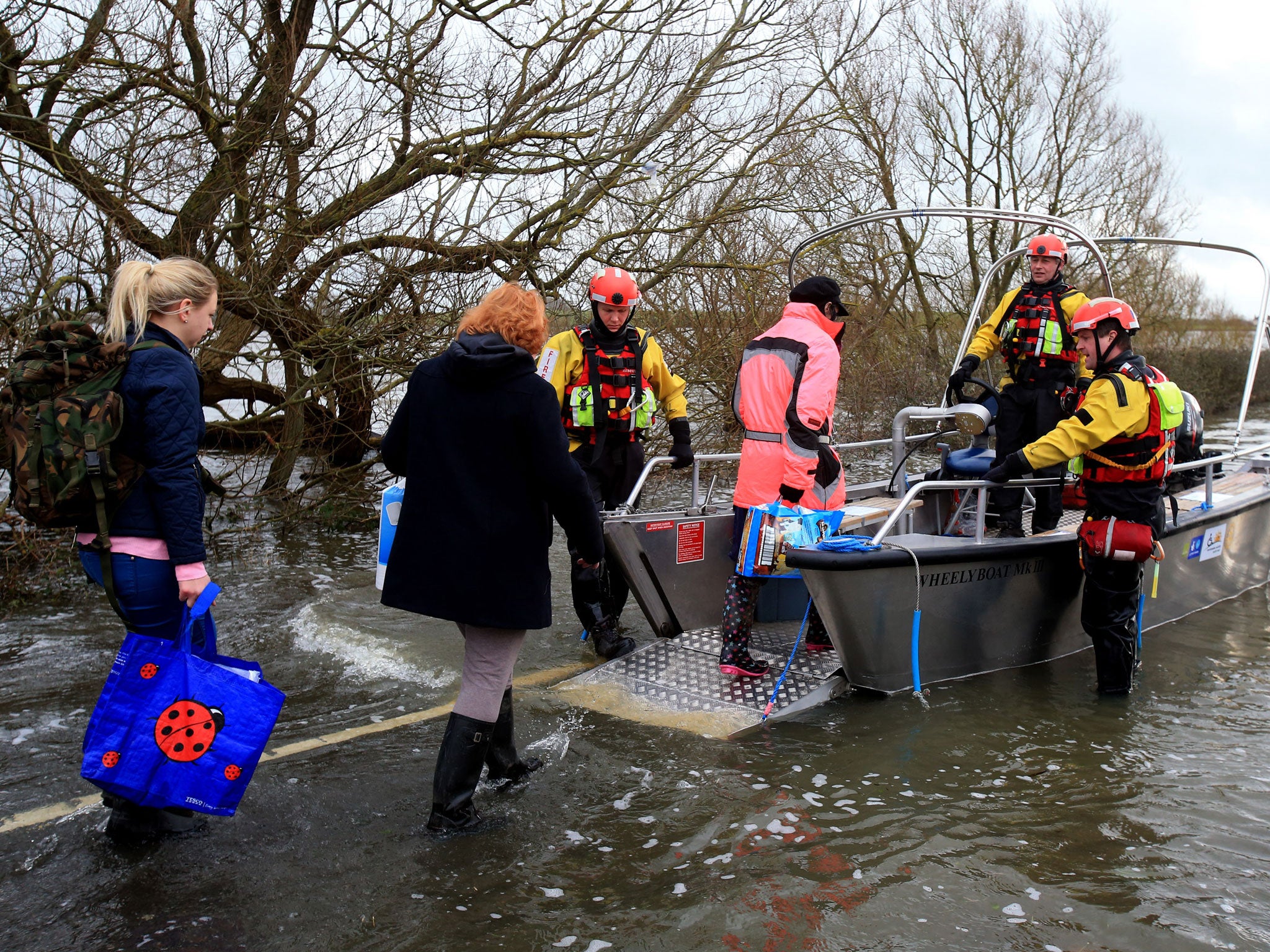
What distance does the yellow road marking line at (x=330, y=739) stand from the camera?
143 inches

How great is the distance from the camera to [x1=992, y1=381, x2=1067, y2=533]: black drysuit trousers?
641 cm

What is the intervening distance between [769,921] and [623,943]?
1.47 feet

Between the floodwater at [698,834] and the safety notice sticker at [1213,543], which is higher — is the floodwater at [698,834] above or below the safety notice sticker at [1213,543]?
below

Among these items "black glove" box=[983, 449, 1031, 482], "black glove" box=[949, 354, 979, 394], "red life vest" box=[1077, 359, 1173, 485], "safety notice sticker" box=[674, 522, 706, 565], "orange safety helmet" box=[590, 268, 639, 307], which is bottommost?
"safety notice sticker" box=[674, 522, 706, 565]

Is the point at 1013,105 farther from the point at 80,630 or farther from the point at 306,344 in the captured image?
the point at 80,630

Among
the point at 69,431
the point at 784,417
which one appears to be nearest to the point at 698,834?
the point at 784,417

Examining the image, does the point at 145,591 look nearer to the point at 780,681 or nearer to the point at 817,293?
the point at 780,681

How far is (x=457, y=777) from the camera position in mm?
3537

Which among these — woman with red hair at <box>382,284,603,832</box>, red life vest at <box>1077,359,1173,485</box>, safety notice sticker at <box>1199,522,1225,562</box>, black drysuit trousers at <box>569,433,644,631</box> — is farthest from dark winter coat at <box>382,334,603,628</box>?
safety notice sticker at <box>1199,522,1225,562</box>

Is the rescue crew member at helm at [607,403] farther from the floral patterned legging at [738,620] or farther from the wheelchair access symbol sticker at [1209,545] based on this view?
the wheelchair access symbol sticker at [1209,545]

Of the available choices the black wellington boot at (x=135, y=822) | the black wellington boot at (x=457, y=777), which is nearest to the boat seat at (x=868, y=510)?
the black wellington boot at (x=457, y=777)

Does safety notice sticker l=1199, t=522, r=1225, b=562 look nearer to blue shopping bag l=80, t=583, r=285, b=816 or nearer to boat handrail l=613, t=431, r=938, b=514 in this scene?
boat handrail l=613, t=431, r=938, b=514

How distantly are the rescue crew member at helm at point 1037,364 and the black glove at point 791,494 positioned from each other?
6.10 feet

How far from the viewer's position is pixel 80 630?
6387mm
